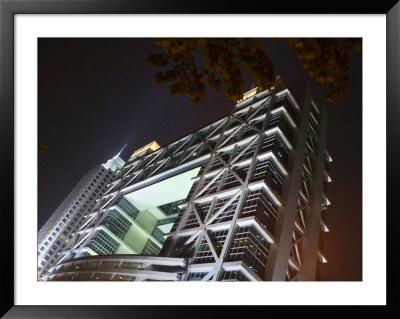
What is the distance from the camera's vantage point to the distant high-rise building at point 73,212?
393 feet

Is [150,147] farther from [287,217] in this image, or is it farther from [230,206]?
[287,217]

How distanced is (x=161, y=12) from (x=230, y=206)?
33.9 metres

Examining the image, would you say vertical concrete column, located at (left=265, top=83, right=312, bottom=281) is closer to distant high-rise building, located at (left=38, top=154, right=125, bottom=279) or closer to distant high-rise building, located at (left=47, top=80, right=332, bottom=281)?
distant high-rise building, located at (left=47, top=80, right=332, bottom=281)

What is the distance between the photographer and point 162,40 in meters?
7.48

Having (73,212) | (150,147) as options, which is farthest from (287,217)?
(73,212)

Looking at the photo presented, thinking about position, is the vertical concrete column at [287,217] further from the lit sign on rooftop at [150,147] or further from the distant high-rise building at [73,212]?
the distant high-rise building at [73,212]

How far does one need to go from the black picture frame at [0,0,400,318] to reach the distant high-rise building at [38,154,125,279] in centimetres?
11521

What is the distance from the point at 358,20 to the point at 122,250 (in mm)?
66554

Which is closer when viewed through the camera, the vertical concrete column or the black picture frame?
the black picture frame

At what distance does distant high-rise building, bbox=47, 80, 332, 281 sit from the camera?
3577cm

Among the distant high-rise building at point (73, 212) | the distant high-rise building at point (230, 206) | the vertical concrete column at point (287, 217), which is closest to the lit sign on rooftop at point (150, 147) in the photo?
the distant high-rise building at point (230, 206)

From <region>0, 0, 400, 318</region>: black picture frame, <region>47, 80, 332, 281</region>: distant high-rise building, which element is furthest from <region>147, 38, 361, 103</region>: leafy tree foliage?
<region>47, 80, 332, 281</region>: distant high-rise building

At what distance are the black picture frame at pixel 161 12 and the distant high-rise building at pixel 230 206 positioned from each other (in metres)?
24.8
